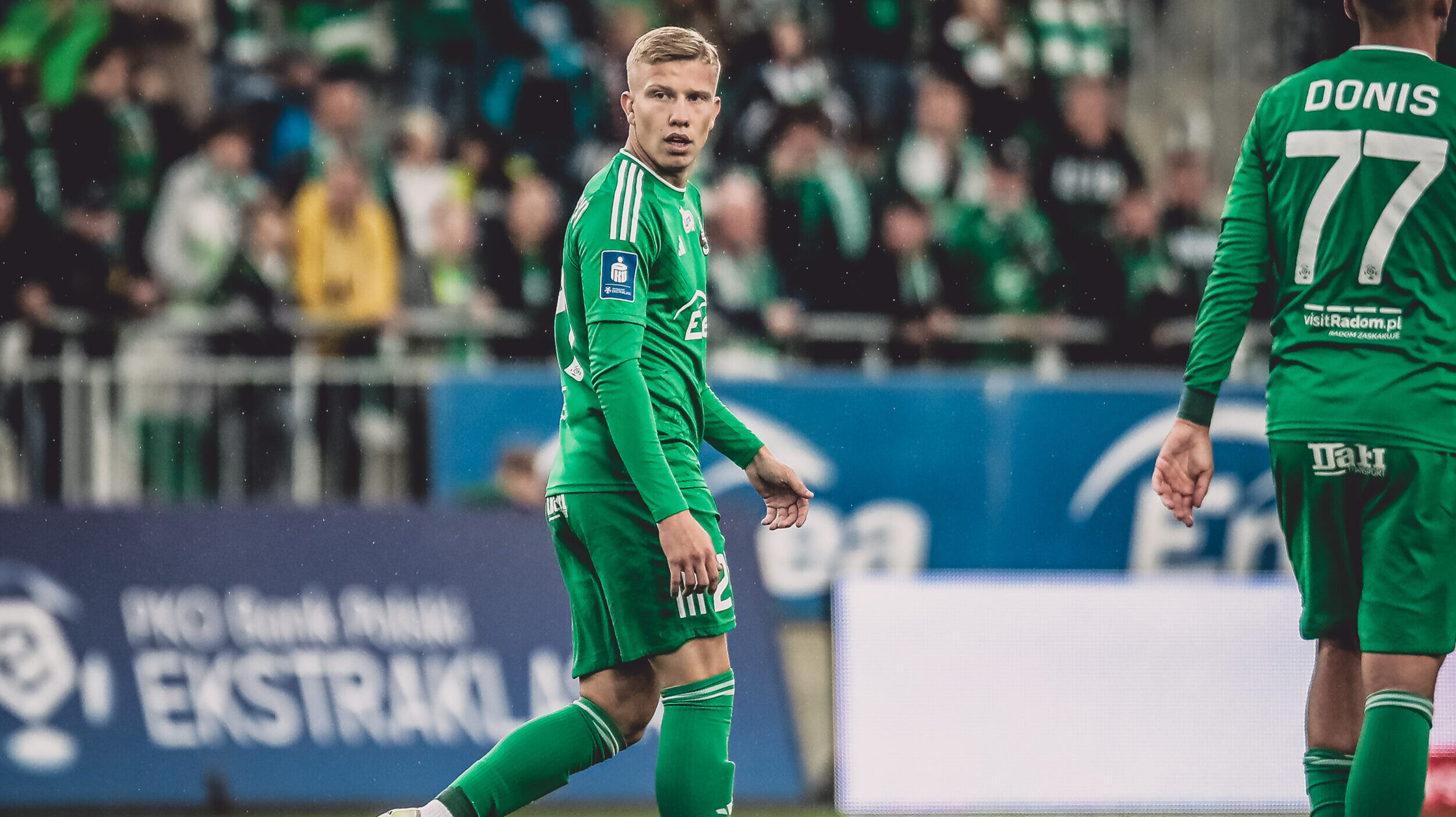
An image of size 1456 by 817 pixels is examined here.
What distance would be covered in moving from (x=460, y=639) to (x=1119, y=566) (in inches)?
171

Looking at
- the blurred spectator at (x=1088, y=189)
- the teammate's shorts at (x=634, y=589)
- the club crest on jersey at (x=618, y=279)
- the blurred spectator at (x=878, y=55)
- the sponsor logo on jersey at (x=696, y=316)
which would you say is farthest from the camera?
→ the blurred spectator at (x=878, y=55)

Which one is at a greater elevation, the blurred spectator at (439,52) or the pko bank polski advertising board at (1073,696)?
the blurred spectator at (439,52)

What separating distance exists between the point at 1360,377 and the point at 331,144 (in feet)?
24.7

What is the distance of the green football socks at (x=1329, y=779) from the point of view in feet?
14.6

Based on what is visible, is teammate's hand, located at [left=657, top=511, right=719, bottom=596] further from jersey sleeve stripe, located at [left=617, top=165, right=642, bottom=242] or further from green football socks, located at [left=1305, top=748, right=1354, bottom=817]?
green football socks, located at [left=1305, top=748, right=1354, bottom=817]

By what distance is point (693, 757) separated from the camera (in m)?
4.40

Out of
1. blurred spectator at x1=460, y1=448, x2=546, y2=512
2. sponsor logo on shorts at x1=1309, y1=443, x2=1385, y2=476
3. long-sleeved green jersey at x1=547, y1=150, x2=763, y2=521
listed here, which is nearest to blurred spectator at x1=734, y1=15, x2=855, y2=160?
blurred spectator at x1=460, y1=448, x2=546, y2=512

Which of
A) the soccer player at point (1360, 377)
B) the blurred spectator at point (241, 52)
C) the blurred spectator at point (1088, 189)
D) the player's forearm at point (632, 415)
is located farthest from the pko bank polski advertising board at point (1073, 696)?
the blurred spectator at point (241, 52)

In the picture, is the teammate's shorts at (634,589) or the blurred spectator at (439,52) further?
the blurred spectator at (439,52)

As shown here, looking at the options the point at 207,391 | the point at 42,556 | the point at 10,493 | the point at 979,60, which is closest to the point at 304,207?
the point at 207,391

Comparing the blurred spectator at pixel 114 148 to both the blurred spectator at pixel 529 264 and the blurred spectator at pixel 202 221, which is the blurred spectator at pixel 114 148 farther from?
the blurred spectator at pixel 529 264

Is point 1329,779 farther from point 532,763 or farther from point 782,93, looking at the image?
point 782,93

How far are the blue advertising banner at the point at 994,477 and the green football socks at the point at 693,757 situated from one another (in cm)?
572

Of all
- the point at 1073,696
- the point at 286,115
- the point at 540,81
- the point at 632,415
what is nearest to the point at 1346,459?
the point at 632,415
